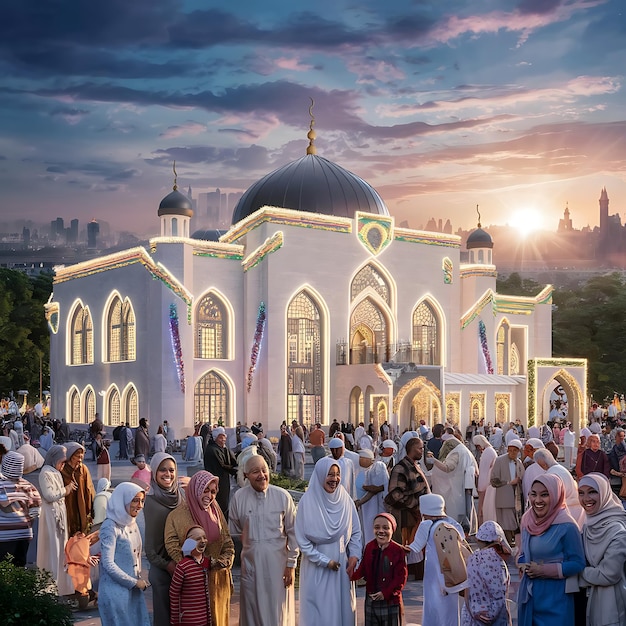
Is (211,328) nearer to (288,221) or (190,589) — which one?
(288,221)

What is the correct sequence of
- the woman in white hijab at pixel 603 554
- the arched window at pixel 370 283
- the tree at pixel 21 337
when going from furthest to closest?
the tree at pixel 21 337 → the arched window at pixel 370 283 → the woman in white hijab at pixel 603 554

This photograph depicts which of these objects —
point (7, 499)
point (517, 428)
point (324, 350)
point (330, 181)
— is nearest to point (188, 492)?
point (7, 499)

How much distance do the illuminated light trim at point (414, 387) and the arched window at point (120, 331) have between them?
846 centimetres

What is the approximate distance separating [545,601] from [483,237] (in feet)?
108

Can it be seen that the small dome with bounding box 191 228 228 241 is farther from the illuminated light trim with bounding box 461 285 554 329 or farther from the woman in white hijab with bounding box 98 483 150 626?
the woman in white hijab with bounding box 98 483 150 626

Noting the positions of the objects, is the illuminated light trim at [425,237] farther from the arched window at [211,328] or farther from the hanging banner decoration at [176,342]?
the hanging banner decoration at [176,342]

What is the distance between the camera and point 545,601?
5258 mm

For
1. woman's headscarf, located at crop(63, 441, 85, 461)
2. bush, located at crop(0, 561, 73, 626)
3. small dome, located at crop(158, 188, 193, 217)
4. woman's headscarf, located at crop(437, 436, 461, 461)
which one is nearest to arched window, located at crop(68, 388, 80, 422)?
small dome, located at crop(158, 188, 193, 217)

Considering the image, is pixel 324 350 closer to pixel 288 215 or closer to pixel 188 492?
pixel 288 215

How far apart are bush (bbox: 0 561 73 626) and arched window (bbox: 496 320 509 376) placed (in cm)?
3205

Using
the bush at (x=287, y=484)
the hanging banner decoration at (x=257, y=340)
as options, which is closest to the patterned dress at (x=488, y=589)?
the bush at (x=287, y=484)

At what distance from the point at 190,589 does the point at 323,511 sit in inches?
43.8

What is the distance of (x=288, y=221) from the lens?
29.7 meters

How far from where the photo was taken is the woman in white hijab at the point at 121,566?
5676 mm
